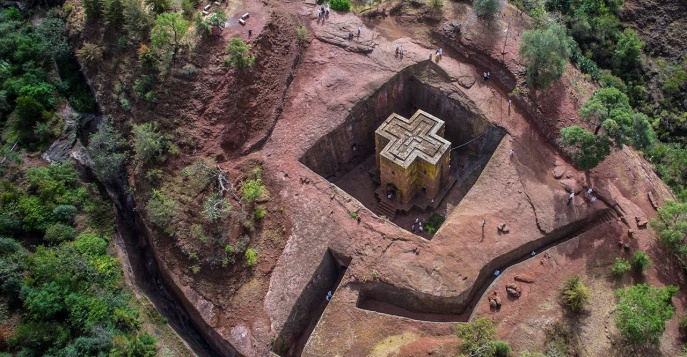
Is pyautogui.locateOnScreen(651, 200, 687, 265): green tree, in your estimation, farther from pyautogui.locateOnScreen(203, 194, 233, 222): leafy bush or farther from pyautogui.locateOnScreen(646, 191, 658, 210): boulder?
pyautogui.locateOnScreen(203, 194, 233, 222): leafy bush

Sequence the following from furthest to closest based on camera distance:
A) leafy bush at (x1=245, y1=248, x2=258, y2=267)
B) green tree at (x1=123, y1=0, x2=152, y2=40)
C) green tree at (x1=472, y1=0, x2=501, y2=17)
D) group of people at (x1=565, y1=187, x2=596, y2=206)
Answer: green tree at (x1=472, y1=0, x2=501, y2=17) < green tree at (x1=123, y1=0, x2=152, y2=40) < group of people at (x1=565, y1=187, x2=596, y2=206) < leafy bush at (x1=245, y1=248, x2=258, y2=267)

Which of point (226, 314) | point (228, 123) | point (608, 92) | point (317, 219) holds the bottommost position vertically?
point (226, 314)

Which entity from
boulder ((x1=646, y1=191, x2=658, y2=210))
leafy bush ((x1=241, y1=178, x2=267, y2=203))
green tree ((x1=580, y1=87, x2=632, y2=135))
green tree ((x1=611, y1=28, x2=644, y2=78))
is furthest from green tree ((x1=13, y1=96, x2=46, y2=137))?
green tree ((x1=611, y1=28, x2=644, y2=78))

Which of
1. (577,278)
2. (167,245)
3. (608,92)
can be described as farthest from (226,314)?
(608,92)

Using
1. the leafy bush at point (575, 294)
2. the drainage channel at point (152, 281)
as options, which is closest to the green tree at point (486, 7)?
the leafy bush at point (575, 294)

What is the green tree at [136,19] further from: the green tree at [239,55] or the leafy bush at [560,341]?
the leafy bush at [560,341]

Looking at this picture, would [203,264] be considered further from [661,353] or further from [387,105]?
[661,353]
